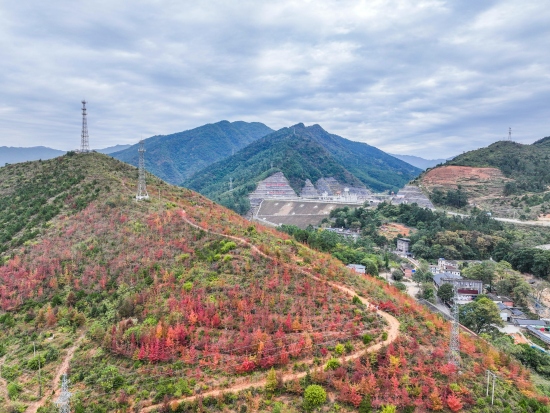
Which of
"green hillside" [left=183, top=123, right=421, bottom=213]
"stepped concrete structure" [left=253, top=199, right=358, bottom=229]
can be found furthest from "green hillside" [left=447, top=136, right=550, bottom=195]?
"green hillside" [left=183, top=123, right=421, bottom=213]

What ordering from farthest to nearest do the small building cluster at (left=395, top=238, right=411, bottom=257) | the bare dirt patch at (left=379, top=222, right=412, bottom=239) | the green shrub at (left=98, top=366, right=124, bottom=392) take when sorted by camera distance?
the bare dirt patch at (left=379, top=222, right=412, bottom=239), the small building cluster at (left=395, top=238, right=411, bottom=257), the green shrub at (left=98, top=366, right=124, bottom=392)

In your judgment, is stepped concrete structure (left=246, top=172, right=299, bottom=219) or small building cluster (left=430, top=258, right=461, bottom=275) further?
stepped concrete structure (left=246, top=172, right=299, bottom=219)

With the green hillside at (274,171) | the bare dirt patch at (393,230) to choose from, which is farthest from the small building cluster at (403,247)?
the green hillside at (274,171)

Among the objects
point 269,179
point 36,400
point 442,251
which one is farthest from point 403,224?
point 36,400

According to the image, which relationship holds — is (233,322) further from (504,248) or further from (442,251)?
(504,248)

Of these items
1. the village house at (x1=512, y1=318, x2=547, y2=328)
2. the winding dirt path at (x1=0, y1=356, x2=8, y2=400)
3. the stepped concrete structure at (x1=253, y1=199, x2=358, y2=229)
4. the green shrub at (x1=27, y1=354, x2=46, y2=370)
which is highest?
the stepped concrete structure at (x1=253, y1=199, x2=358, y2=229)

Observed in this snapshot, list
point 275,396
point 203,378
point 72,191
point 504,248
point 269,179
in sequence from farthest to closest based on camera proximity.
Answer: point 269,179, point 504,248, point 72,191, point 203,378, point 275,396

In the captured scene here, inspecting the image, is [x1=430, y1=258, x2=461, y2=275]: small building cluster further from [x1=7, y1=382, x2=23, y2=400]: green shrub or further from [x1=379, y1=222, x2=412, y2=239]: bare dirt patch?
[x1=7, y1=382, x2=23, y2=400]: green shrub
